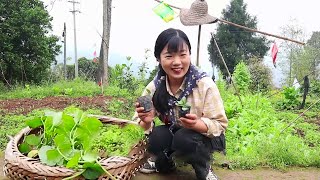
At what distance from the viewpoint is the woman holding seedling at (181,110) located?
6.15ft

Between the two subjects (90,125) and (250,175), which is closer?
(90,125)

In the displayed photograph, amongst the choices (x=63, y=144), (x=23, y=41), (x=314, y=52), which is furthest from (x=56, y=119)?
(x=314, y=52)

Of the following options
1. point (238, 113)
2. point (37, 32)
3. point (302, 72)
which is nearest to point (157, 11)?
point (238, 113)

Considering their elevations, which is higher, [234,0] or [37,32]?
[234,0]

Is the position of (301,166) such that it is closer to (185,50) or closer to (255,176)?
(255,176)

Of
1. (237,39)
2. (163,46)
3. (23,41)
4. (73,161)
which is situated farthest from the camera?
(237,39)

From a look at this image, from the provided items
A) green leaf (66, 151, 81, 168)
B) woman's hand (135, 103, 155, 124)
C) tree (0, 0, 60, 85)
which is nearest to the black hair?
woman's hand (135, 103, 155, 124)

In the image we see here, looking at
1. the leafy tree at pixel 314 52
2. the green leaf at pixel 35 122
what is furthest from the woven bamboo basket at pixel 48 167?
the leafy tree at pixel 314 52

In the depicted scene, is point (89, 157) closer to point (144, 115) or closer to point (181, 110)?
point (144, 115)

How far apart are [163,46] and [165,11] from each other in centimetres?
335

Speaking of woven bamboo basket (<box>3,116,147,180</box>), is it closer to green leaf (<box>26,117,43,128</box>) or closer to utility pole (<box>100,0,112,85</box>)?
green leaf (<box>26,117,43,128</box>)

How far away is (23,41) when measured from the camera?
37.0ft

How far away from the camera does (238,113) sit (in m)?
4.43

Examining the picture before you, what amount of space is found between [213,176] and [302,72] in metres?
21.3
